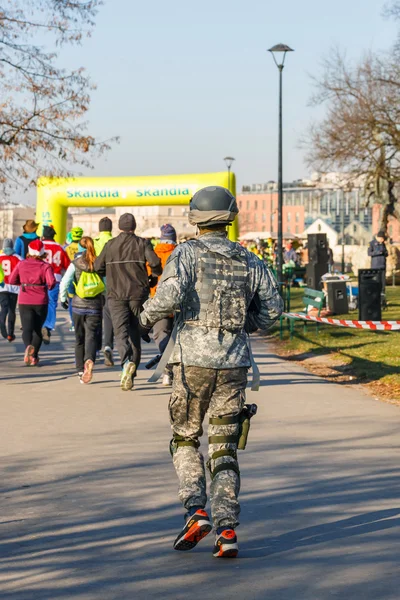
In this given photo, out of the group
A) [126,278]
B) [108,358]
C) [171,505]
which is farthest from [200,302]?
[108,358]

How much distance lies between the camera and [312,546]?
216 inches

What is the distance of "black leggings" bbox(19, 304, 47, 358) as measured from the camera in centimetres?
1468

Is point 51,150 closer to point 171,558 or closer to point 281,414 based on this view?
point 281,414

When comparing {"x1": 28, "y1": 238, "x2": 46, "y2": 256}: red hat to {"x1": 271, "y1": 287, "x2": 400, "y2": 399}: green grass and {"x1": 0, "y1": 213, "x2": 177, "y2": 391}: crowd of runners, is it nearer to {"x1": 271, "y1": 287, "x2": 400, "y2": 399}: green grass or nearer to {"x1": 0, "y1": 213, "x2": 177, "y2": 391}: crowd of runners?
{"x1": 0, "y1": 213, "x2": 177, "y2": 391}: crowd of runners

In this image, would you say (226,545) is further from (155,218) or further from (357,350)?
(155,218)

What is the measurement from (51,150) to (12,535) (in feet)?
49.5

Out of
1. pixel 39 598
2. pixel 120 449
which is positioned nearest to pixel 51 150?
pixel 120 449

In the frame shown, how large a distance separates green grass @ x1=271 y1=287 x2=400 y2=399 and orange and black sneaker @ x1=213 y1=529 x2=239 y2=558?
267 inches

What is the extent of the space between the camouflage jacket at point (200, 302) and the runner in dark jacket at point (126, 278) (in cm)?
628

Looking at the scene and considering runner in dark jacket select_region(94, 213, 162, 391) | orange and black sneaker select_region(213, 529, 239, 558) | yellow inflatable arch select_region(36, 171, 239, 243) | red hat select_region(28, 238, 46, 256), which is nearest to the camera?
orange and black sneaker select_region(213, 529, 239, 558)

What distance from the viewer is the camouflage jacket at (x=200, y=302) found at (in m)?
5.57

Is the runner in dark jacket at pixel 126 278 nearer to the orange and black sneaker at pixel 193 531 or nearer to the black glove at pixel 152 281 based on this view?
the black glove at pixel 152 281

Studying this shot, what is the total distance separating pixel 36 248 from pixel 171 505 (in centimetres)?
864

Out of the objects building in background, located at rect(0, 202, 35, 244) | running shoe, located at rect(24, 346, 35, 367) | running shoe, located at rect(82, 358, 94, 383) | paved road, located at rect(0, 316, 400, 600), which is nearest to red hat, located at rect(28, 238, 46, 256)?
running shoe, located at rect(24, 346, 35, 367)
